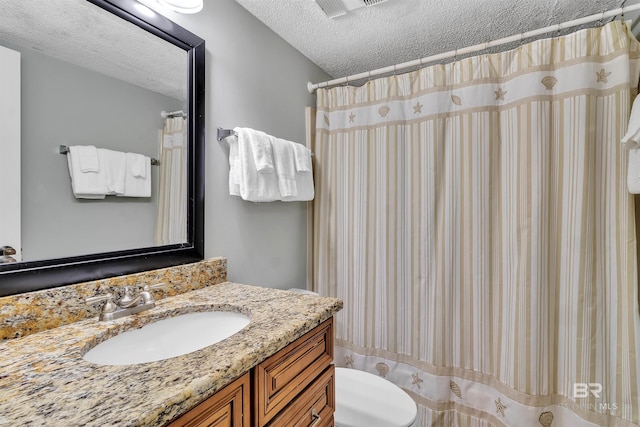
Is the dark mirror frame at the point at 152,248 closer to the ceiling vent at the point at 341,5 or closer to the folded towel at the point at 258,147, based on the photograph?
the folded towel at the point at 258,147

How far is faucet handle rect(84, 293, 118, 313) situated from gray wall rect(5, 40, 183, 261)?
0.50 feet

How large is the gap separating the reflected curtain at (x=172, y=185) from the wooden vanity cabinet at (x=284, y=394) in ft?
2.23

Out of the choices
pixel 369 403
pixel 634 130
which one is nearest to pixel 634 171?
pixel 634 130

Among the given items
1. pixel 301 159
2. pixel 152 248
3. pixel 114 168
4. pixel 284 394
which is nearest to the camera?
pixel 284 394

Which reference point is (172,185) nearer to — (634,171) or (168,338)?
(168,338)

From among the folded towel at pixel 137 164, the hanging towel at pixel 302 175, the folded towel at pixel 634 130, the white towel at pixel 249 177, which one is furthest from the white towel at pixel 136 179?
the folded towel at pixel 634 130

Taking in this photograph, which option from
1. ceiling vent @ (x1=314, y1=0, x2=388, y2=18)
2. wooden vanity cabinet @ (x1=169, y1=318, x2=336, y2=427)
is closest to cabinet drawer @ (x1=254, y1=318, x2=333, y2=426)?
wooden vanity cabinet @ (x1=169, y1=318, x2=336, y2=427)

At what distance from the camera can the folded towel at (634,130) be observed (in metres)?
1.12

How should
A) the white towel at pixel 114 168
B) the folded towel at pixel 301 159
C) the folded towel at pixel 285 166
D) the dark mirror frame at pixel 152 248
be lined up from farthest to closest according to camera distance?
the folded towel at pixel 301 159
the folded towel at pixel 285 166
the white towel at pixel 114 168
the dark mirror frame at pixel 152 248

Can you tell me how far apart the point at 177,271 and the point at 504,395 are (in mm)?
1651

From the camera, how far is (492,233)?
1580 mm

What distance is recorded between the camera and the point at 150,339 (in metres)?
0.90

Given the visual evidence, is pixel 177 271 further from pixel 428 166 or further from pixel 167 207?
pixel 428 166

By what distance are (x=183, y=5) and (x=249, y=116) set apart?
0.54 metres
